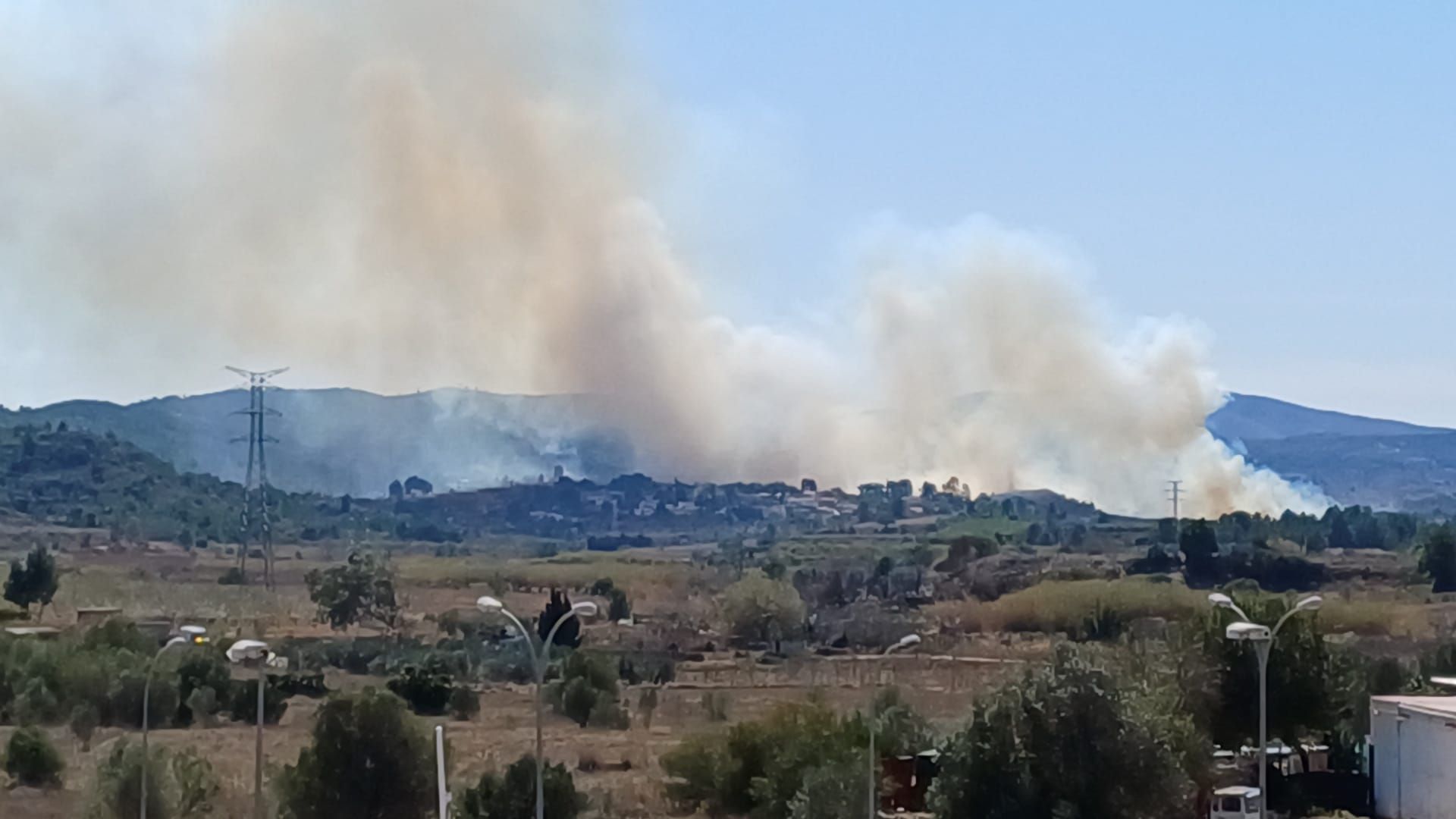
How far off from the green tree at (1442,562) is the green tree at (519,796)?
222 feet

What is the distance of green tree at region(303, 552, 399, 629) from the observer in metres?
87.8

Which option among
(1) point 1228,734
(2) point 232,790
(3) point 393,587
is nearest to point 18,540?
(3) point 393,587

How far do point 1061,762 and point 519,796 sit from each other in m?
9.80

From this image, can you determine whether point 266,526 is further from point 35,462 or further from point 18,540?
point 35,462

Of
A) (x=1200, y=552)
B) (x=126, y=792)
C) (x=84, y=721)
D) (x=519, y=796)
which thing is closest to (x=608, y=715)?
(x=84, y=721)

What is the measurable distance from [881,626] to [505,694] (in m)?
19.8

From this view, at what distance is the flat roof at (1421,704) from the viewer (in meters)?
42.8

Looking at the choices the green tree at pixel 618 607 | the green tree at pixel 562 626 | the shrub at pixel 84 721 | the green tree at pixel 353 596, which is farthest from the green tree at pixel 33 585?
the shrub at pixel 84 721

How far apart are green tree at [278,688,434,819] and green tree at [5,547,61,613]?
44798 mm

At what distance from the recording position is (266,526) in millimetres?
104688

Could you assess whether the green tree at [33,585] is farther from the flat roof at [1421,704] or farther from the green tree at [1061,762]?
the flat roof at [1421,704]

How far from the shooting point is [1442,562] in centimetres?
10500

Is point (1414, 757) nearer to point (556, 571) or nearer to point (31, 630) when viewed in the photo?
point (31, 630)

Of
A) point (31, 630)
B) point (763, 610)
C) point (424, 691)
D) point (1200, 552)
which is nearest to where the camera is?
point (424, 691)
